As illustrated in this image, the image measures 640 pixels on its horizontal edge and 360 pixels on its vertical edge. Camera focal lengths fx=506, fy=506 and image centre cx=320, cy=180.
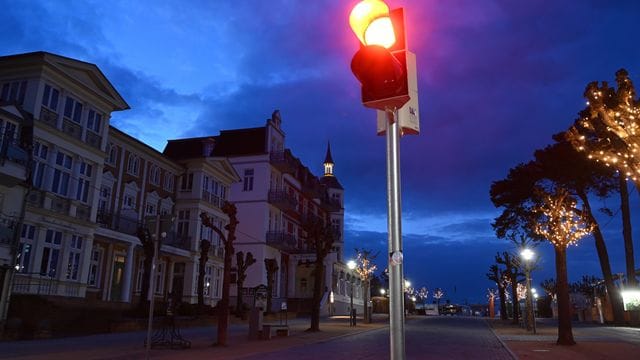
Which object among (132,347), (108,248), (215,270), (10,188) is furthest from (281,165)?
(132,347)

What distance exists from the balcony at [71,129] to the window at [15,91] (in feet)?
7.41

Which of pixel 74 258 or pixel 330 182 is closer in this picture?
pixel 74 258

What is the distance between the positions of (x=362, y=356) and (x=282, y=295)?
37.9 metres

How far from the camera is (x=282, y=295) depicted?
53.7 meters

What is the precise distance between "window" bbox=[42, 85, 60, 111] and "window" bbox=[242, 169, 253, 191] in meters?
25.3

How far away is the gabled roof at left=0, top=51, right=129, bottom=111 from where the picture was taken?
25.1 m

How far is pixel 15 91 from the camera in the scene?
25375 mm

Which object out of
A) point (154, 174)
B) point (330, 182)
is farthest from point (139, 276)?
point (330, 182)

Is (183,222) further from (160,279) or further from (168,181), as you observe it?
(160,279)

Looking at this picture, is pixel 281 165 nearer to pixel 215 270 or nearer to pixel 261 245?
pixel 261 245

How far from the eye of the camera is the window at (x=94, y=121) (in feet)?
94.4

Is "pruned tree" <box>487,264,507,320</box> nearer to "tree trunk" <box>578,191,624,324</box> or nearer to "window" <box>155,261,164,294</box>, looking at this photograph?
"tree trunk" <box>578,191,624,324</box>

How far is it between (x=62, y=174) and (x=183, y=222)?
1470 cm

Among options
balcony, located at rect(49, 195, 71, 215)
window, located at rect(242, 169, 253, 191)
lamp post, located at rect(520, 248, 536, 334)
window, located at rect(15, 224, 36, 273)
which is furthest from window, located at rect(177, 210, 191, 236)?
lamp post, located at rect(520, 248, 536, 334)
